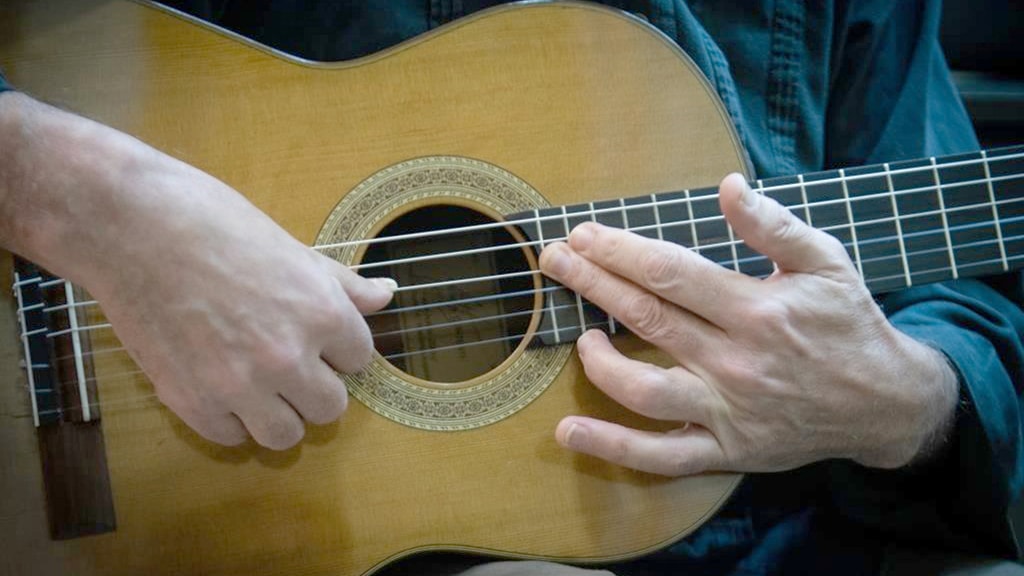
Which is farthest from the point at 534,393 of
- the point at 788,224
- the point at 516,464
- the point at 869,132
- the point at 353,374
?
the point at 869,132

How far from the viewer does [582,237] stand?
3.35 feet

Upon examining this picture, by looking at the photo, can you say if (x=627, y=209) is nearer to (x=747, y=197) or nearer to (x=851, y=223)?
(x=747, y=197)

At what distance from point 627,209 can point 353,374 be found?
1.30ft

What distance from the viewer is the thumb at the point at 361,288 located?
0.95 metres

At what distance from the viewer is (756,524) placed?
51.2 inches

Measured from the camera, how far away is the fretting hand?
990mm

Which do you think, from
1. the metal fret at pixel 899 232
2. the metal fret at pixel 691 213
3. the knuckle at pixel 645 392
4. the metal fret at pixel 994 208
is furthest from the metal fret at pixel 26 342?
the metal fret at pixel 994 208

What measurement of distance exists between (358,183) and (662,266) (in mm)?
383

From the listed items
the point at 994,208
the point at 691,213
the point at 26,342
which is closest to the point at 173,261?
the point at 26,342

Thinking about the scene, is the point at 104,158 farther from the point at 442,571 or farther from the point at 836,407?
the point at 836,407

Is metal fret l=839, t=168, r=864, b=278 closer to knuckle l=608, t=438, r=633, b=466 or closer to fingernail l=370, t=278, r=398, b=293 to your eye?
knuckle l=608, t=438, r=633, b=466

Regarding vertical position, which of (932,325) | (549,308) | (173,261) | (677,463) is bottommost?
(677,463)

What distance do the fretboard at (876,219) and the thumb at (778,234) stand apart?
10 centimetres

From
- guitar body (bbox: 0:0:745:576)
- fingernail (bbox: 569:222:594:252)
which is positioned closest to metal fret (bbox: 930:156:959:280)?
guitar body (bbox: 0:0:745:576)
